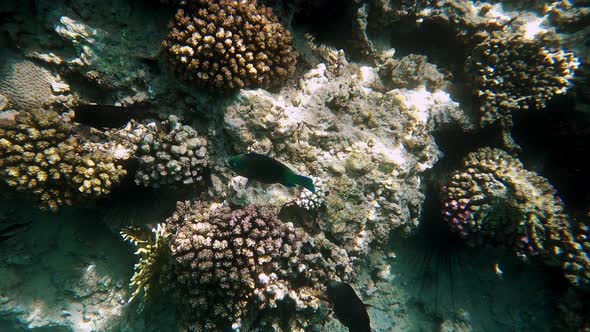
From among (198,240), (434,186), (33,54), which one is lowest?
(198,240)

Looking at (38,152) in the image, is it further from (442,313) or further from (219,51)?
(442,313)

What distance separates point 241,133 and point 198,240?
132cm

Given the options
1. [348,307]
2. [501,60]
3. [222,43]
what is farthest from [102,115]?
[501,60]

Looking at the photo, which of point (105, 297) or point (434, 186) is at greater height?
point (434, 186)

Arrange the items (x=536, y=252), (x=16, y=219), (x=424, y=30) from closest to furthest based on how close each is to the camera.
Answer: (x=16, y=219) < (x=536, y=252) < (x=424, y=30)

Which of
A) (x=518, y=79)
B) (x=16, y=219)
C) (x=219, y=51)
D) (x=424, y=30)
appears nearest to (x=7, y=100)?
(x=16, y=219)

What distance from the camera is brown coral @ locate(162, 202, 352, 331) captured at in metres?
→ 3.29

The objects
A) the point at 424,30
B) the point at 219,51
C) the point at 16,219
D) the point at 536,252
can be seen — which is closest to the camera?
the point at 219,51

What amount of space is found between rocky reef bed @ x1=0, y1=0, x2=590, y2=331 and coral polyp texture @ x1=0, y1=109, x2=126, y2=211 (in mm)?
21

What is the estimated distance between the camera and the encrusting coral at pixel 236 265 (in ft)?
10.8

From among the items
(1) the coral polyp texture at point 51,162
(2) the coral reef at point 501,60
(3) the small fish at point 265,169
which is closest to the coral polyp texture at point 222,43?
(3) the small fish at point 265,169

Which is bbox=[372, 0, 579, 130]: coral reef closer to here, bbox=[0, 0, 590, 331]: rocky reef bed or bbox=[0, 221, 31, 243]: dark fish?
bbox=[0, 0, 590, 331]: rocky reef bed

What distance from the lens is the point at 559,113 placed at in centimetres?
501

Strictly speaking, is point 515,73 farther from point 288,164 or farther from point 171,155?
point 171,155
